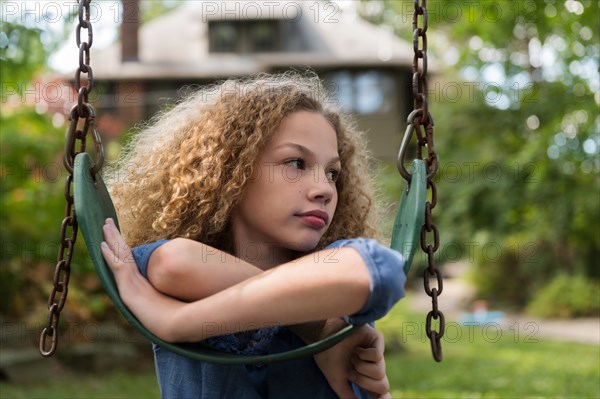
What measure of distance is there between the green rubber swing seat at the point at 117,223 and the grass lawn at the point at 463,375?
13.4ft

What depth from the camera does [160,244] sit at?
5.99 feet

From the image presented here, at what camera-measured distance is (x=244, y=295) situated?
159cm

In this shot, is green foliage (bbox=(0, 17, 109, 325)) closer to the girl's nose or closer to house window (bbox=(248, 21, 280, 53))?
the girl's nose

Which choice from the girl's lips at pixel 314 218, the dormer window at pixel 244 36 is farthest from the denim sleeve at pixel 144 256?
the dormer window at pixel 244 36

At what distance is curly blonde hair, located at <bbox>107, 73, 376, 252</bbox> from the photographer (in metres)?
1.96

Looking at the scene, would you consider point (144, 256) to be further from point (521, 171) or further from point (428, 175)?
point (521, 171)

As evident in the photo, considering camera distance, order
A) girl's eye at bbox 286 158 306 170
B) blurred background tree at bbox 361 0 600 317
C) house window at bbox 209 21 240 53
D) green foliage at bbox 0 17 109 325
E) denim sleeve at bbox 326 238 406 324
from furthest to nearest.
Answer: house window at bbox 209 21 240 53
blurred background tree at bbox 361 0 600 317
green foliage at bbox 0 17 109 325
girl's eye at bbox 286 158 306 170
denim sleeve at bbox 326 238 406 324

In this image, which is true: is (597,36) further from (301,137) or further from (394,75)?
(394,75)

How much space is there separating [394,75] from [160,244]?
21.6 meters

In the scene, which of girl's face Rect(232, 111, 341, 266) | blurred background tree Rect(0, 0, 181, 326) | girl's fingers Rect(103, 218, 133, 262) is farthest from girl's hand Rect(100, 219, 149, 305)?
blurred background tree Rect(0, 0, 181, 326)

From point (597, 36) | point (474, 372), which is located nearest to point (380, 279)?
point (597, 36)

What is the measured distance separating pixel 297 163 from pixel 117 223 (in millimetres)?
513

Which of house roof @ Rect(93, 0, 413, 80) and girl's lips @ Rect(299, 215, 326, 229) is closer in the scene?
girl's lips @ Rect(299, 215, 326, 229)

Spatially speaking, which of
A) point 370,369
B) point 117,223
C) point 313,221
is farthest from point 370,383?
point 117,223
